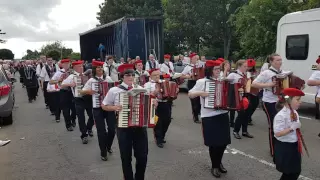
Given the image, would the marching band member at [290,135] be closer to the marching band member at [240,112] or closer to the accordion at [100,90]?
the marching band member at [240,112]

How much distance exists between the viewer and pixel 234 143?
26.3 ft

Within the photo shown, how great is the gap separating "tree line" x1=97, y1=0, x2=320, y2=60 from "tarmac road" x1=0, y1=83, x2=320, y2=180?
29.0 ft

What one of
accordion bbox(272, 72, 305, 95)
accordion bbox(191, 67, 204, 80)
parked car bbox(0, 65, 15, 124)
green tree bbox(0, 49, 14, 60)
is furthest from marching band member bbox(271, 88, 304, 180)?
green tree bbox(0, 49, 14, 60)

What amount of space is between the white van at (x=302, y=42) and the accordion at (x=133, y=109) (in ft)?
24.6

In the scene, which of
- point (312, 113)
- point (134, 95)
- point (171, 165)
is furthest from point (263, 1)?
point (134, 95)

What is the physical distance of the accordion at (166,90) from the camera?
768 cm

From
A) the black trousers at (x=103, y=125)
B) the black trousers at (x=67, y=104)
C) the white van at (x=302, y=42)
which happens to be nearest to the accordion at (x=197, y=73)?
the white van at (x=302, y=42)

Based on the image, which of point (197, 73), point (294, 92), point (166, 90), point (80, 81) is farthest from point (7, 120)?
point (294, 92)

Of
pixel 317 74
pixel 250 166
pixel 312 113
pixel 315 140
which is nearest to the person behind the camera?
pixel 250 166

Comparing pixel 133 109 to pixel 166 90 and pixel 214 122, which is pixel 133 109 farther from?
pixel 166 90

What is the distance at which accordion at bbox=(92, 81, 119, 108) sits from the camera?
7.09 meters

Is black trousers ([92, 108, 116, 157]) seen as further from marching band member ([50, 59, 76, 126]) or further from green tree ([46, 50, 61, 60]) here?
green tree ([46, 50, 61, 60])

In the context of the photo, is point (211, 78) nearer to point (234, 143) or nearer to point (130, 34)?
point (234, 143)

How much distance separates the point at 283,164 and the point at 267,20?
14852 millimetres
